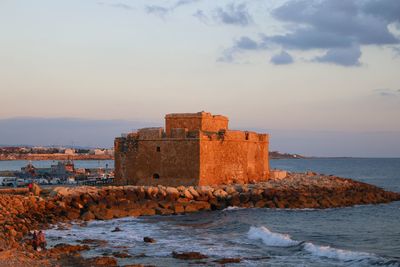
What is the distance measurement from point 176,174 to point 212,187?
1.88 meters

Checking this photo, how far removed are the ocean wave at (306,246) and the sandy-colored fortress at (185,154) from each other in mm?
7842

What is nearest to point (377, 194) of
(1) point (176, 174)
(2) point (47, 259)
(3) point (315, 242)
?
(1) point (176, 174)

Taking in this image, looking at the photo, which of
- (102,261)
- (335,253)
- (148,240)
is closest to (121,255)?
(102,261)

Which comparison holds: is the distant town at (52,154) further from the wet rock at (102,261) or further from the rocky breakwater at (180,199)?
the wet rock at (102,261)

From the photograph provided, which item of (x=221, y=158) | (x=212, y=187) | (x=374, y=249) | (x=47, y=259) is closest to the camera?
(x=47, y=259)

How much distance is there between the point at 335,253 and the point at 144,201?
10.5 metres

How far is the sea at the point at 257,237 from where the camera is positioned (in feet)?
45.0

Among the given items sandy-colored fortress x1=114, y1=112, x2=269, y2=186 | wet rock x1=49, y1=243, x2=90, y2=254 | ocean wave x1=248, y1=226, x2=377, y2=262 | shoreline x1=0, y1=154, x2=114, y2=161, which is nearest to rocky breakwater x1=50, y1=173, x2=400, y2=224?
sandy-colored fortress x1=114, y1=112, x2=269, y2=186

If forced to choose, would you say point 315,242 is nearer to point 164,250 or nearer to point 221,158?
point 164,250

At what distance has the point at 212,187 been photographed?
998 inches

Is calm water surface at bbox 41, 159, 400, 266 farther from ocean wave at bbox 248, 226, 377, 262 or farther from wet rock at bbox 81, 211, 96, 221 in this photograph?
wet rock at bbox 81, 211, 96, 221

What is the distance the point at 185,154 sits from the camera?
84.4 feet

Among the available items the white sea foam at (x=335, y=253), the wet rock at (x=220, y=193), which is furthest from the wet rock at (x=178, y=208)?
the white sea foam at (x=335, y=253)

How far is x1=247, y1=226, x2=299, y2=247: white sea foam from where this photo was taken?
16.0 metres
